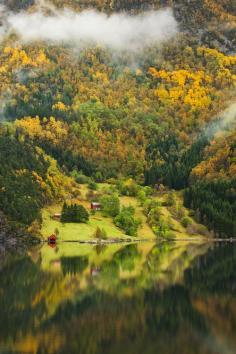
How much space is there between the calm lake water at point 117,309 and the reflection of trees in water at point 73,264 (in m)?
0.18

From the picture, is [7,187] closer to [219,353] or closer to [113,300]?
[113,300]

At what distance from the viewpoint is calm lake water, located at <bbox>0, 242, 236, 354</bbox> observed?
51094 millimetres

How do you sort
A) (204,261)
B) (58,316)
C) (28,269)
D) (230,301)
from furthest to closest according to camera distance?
1. (204,261)
2. (28,269)
3. (230,301)
4. (58,316)

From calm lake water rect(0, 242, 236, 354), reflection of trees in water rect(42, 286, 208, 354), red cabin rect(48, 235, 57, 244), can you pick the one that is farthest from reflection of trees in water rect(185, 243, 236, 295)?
red cabin rect(48, 235, 57, 244)

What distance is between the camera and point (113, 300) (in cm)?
7169

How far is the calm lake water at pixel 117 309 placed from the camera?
51.1 m

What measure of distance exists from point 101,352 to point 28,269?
58.5 meters

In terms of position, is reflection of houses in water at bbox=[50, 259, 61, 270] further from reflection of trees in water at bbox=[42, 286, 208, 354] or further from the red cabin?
the red cabin

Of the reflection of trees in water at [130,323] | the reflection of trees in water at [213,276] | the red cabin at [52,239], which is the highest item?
the red cabin at [52,239]

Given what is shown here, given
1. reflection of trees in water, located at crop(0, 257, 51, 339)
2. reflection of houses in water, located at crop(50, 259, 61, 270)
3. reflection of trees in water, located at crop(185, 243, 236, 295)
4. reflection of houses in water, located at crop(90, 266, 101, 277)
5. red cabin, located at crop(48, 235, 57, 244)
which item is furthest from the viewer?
red cabin, located at crop(48, 235, 57, 244)

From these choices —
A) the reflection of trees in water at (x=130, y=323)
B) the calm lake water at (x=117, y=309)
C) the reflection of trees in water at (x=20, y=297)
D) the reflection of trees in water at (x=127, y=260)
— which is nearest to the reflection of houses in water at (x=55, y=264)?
the calm lake water at (x=117, y=309)

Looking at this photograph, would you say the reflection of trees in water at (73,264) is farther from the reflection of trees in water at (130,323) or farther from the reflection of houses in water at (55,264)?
the reflection of trees in water at (130,323)

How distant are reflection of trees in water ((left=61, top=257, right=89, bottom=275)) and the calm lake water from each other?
0.60ft


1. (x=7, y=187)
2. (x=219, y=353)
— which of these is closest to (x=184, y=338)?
(x=219, y=353)
